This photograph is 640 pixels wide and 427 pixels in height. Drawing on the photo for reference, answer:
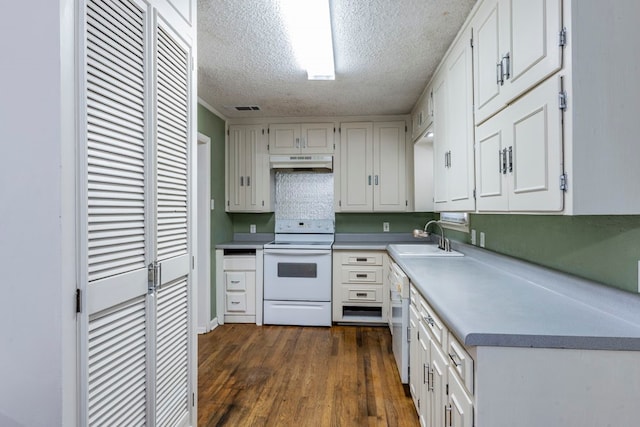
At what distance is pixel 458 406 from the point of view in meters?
1.24

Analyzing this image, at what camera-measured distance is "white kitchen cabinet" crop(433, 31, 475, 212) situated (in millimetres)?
1965

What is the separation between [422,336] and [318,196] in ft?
8.80

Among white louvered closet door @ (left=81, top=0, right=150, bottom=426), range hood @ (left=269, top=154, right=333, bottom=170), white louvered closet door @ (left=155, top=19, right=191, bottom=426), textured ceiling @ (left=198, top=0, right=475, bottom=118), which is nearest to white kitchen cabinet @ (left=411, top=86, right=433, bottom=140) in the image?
textured ceiling @ (left=198, top=0, right=475, bottom=118)

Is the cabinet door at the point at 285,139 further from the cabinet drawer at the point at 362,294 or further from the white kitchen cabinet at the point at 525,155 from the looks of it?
the white kitchen cabinet at the point at 525,155

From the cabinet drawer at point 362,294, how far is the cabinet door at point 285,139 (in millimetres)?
1728

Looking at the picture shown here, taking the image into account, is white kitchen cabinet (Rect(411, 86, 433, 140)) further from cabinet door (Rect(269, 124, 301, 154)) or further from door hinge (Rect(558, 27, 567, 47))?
door hinge (Rect(558, 27, 567, 47))

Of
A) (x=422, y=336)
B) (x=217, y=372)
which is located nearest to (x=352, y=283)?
(x=217, y=372)

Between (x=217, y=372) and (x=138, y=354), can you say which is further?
(x=217, y=372)

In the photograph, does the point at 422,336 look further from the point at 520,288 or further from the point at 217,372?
the point at 217,372

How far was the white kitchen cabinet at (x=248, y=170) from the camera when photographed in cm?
410

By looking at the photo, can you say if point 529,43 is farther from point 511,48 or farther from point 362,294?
point 362,294

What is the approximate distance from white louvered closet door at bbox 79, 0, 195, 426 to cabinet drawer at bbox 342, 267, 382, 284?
225 cm

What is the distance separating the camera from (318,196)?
432 centimetres

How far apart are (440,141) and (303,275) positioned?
2007mm
